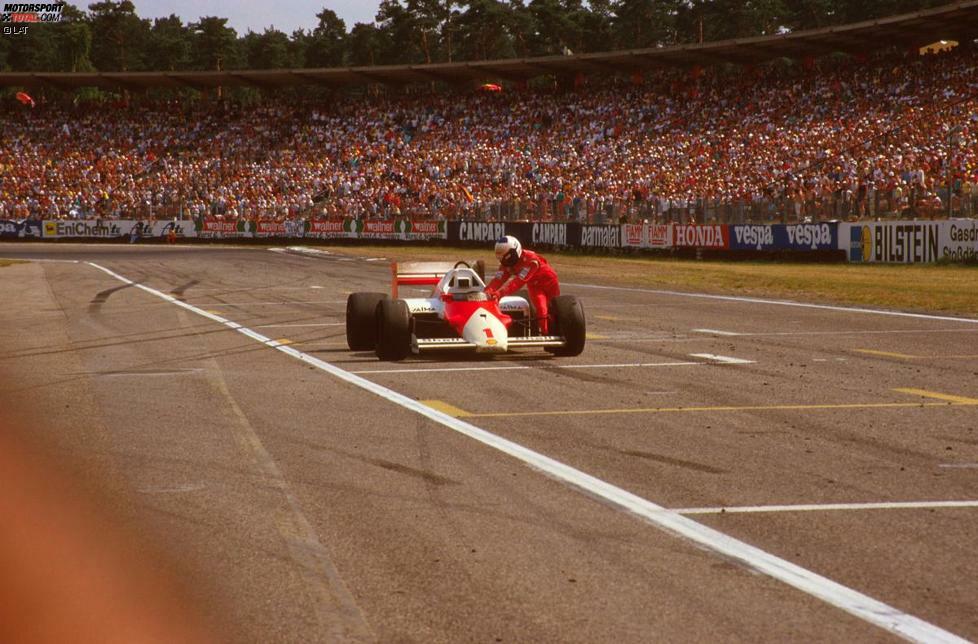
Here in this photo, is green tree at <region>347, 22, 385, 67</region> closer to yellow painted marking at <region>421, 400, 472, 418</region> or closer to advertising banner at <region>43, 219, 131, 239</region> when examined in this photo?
advertising banner at <region>43, 219, 131, 239</region>

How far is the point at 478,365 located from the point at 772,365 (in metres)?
2.93

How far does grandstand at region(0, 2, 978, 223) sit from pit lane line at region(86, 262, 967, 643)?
81.6 ft

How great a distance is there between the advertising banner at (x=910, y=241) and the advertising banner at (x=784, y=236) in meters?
0.58

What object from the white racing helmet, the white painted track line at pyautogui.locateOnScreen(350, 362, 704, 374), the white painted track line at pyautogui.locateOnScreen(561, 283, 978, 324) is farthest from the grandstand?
the white painted track line at pyautogui.locateOnScreen(350, 362, 704, 374)

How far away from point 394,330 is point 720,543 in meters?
8.05

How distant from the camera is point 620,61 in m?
62.0

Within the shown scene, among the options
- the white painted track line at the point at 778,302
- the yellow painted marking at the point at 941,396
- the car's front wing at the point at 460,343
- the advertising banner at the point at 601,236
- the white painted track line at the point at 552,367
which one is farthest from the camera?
the advertising banner at the point at 601,236

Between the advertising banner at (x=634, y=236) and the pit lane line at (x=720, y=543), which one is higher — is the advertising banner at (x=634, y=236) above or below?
above

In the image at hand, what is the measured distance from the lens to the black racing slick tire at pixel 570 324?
45.4 ft

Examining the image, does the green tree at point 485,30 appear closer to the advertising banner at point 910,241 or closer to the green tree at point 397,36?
the green tree at point 397,36

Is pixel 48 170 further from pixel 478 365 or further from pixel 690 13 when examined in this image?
pixel 478 365

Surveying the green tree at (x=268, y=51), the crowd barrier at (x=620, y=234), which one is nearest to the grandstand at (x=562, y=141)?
the crowd barrier at (x=620, y=234)

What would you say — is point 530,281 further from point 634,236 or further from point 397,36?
point 397,36

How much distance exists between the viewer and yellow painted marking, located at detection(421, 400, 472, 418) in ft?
31.9
